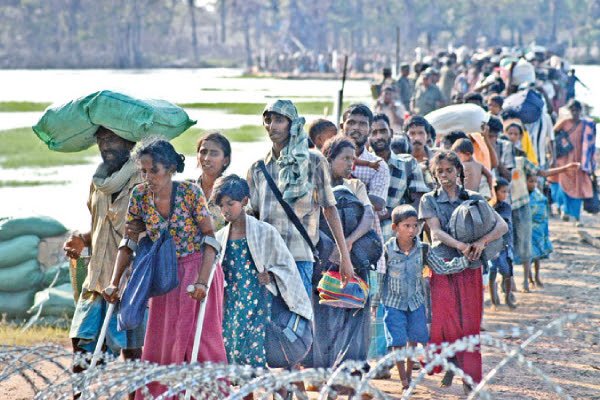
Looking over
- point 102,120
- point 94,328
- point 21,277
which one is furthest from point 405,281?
point 21,277

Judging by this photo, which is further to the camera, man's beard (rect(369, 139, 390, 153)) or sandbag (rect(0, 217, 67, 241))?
sandbag (rect(0, 217, 67, 241))

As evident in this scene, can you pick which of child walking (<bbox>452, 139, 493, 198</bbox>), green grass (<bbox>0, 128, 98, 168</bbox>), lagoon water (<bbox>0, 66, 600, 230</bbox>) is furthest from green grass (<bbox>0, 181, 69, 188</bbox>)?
child walking (<bbox>452, 139, 493, 198</bbox>)

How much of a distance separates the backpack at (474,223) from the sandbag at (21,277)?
172 inches

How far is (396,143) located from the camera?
6.90 m

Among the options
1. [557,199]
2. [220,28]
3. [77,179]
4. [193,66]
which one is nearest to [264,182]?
[557,199]

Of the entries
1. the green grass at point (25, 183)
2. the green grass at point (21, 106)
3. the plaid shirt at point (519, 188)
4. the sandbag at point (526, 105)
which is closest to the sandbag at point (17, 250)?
the plaid shirt at point (519, 188)

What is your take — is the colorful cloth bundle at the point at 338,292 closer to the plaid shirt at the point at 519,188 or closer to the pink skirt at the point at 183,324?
the pink skirt at the point at 183,324

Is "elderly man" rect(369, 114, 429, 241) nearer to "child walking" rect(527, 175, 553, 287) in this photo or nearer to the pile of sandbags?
"child walking" rect(527, 175, 553, 287)

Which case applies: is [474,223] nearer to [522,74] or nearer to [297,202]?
[297,202]

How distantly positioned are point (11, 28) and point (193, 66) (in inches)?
734

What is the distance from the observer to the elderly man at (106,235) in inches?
195

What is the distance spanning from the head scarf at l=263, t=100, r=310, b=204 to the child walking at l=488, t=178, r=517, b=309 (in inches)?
119

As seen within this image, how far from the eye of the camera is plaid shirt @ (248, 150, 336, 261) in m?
4.88

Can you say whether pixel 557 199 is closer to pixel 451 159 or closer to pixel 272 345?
pixel 451 159
